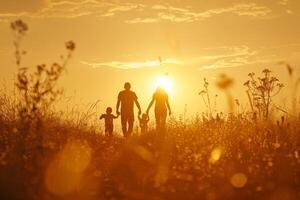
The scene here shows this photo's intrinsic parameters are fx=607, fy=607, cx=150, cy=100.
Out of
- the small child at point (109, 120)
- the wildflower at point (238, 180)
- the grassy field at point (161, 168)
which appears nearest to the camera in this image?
the grassy field at point (161, 168)

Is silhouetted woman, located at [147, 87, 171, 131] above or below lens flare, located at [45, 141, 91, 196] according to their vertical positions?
above

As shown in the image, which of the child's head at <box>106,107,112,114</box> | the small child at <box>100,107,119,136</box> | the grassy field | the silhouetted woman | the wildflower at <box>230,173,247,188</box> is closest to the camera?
the grassy field

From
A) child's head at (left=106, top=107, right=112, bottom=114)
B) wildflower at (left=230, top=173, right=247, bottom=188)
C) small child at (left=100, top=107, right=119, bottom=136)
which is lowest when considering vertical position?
wildflower at (left=230, top=173, right=247, bottom=188)

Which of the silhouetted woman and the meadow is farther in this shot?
the silhouetted woman

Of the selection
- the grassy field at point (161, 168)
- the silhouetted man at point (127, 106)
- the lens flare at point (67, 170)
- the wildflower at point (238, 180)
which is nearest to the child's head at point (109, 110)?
the silhouetted man at point (127, 106)

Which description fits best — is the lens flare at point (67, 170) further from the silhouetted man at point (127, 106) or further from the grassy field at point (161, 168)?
the silhouetted man at point (127, 106)

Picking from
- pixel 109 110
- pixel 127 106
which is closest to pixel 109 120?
pixel 109 110

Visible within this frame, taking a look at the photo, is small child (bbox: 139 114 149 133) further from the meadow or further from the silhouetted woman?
the meadow

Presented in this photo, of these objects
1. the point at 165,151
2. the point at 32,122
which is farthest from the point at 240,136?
the point at 32,122

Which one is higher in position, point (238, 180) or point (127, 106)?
point (127, 106)

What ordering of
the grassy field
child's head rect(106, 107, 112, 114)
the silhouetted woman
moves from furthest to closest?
child's head rect(106, 107, 112, 114), the silhouetted woman, the grassy field

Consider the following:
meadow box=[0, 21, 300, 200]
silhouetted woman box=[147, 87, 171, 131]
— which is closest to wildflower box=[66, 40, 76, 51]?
meadow box=[0, 21, 300, 200]

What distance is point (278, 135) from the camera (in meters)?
10.2

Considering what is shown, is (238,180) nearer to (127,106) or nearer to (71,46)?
(71,46)
